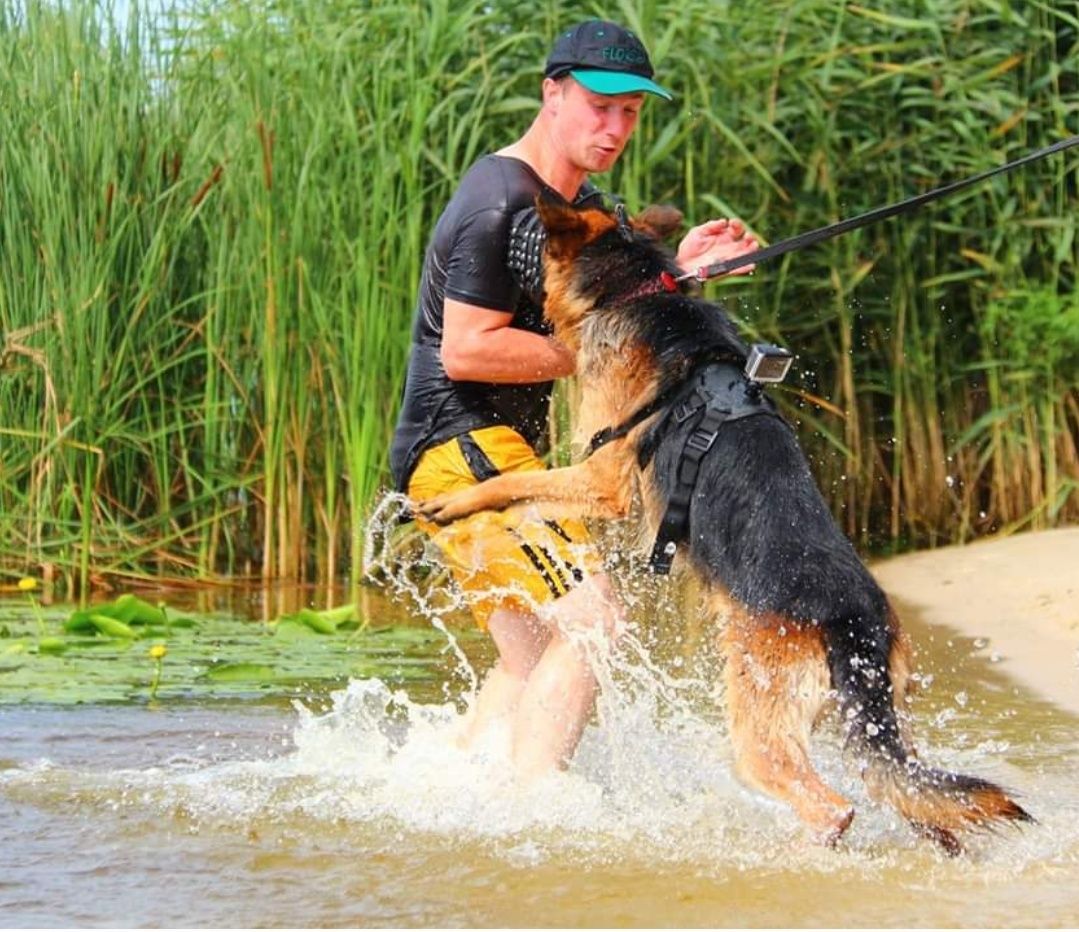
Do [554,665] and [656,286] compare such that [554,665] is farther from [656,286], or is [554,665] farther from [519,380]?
[656,286]

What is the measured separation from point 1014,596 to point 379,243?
298 centimetres

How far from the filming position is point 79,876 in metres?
4.48

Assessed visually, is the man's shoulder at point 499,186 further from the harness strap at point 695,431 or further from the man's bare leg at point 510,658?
the man's bare leg at point 510,658

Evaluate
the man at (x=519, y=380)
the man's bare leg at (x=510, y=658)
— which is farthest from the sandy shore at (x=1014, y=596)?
the man at (x=519, y=380)

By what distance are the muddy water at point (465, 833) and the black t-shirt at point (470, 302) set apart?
717 mm

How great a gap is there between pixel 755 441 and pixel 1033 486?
17.2 ft

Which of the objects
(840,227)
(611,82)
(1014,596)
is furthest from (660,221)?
(1014,596)

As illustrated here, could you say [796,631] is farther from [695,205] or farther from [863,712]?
[695,205]

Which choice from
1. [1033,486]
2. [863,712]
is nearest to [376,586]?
[1033,486]

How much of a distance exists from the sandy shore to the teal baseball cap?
2.78 meters

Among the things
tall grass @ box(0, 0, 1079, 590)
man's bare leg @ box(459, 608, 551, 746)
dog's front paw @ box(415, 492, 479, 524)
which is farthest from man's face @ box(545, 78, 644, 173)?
tall grass @ box(0, 0, 1079, 590)

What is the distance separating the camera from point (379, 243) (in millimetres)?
8164

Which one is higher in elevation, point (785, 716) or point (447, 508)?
point (447, 508)

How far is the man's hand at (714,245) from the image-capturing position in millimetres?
4820
